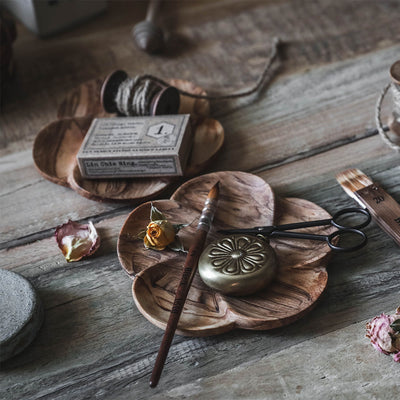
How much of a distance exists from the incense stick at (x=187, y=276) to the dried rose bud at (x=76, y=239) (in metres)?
0.20

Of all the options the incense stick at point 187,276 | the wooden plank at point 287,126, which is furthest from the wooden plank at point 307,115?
the incense stick at point 187,276

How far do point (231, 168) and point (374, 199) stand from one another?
312 millimetres

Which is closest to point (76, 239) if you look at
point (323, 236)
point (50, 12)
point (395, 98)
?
point (323, 236)

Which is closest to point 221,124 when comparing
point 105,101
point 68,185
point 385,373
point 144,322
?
point 105,101

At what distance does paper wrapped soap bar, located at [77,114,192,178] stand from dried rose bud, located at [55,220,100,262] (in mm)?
125

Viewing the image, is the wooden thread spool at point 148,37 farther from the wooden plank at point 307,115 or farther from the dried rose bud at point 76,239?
the dried rose bud at point 76,239

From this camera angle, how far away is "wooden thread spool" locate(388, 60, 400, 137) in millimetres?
1062

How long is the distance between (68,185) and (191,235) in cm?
32

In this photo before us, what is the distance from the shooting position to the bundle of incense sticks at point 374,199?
0.95m

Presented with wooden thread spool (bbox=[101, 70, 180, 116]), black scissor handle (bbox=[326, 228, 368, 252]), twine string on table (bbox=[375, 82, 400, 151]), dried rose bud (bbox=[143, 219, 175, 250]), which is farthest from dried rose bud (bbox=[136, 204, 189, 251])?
twine string on table (bbox=[375, 82, 400, 151])

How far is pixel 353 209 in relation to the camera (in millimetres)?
Result: 956

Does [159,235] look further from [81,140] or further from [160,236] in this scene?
[81,140]

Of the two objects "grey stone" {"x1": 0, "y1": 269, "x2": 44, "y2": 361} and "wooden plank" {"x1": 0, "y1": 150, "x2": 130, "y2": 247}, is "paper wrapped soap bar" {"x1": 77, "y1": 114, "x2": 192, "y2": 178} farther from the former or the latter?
"grey stone" {"x1": 0, "y1": 269, "x2": 44, "y2": 361}

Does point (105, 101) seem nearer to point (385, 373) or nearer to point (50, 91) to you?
point (50, 91)
